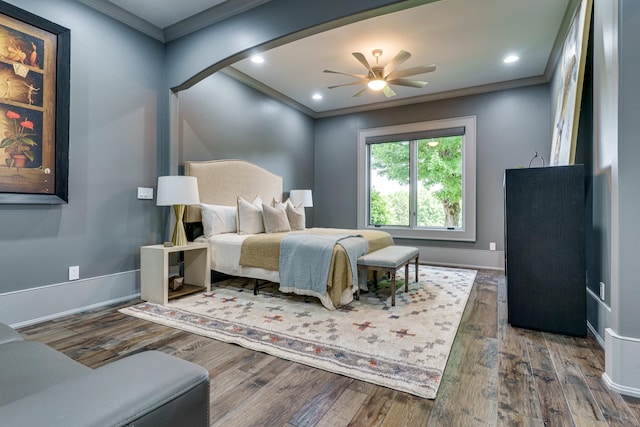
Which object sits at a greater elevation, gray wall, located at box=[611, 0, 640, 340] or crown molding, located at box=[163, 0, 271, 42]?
crown molding, located at box=[163, 0, 271, 42]

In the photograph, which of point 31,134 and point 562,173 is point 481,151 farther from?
point 31,134

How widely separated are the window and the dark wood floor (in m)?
3.12

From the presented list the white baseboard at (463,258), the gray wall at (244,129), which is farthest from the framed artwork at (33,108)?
the white baseboard at (463,258)

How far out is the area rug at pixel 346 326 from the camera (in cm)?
194

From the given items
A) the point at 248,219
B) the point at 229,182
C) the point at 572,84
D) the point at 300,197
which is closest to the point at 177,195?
the point at 248,219

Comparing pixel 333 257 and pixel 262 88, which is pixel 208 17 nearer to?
pixel 262 88

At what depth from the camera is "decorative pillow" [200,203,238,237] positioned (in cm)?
383

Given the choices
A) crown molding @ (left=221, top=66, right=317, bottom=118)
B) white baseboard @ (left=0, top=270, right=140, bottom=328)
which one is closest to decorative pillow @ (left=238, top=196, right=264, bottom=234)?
white baseboard @ (left=0, top=270, right=140, bottom=328)

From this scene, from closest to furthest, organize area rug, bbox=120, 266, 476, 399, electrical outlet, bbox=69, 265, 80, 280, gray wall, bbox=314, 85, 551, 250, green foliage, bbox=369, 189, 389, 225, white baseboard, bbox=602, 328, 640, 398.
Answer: white baseboard, bbox=602, 328, 640, 398 < area rug, bbox=120, 266, 476, 399 < electrical outlet, bbox=69, 265, 80, 280 < gray wall, bbox=314, 85, 551, 250 < green foliage, bbox=369, 189, 389, 225

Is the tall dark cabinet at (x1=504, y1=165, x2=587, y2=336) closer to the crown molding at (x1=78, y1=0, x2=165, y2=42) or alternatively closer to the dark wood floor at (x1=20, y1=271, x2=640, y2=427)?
the dark wood floor at (x1=20, y1=271, x2=640, y2=427)

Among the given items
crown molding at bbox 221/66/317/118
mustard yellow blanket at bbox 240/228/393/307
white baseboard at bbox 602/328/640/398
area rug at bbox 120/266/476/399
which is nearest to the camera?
white baseboard at bbox 602/328/640/398

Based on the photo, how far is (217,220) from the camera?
3.91 meters

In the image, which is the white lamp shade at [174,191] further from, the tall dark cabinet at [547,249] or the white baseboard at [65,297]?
the tall dark cabinet at [547,249]

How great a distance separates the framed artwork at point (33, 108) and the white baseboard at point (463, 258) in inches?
197
